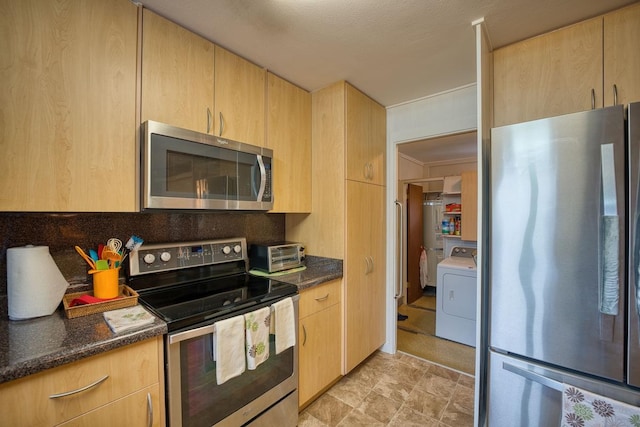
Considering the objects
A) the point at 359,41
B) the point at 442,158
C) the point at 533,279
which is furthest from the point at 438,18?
the point at 442,158

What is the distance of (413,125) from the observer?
7.81 feet

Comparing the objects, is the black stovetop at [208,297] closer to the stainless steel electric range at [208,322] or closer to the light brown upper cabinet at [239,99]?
the stainless steel electric range at [208,322]

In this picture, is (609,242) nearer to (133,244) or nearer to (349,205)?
(349,205)

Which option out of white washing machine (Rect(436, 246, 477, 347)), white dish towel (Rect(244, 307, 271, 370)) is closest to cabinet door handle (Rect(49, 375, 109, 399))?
white dish towel (Rect(244, 307, 271, 370))

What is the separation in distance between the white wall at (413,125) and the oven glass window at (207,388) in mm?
1515

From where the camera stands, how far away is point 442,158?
4.81 m

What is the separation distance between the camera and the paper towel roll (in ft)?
3.39

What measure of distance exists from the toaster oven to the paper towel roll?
105 centimetres

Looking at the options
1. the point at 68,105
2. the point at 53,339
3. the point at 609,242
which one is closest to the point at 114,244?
the point at 53,339

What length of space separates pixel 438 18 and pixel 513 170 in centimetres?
86

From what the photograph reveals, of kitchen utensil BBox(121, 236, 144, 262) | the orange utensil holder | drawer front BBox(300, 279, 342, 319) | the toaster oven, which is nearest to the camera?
the orange utensil holder

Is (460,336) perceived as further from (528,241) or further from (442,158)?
(442,158)

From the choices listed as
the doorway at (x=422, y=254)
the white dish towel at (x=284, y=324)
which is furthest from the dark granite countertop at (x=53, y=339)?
the doorway at (x=422, y=254)

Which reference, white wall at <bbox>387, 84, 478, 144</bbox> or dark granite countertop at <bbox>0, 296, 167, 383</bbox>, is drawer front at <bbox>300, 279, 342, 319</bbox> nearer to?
dark granite countertop at <bbox>0, 296, 167, 383</bbox>
